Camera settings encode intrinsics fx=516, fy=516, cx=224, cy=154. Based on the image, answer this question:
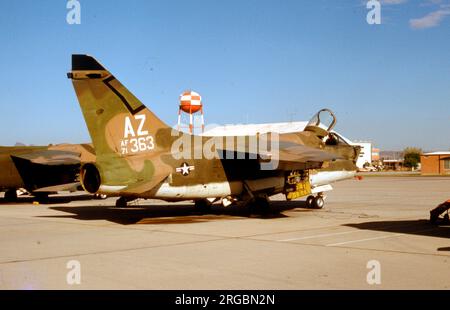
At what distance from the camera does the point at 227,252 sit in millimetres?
9953

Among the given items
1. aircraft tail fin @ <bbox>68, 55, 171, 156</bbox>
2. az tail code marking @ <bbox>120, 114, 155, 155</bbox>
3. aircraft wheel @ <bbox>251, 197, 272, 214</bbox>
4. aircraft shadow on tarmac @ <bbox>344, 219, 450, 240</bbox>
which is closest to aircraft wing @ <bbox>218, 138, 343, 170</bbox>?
aircraft wheel @ <bbox>251, 197, 272, 214</bbox>

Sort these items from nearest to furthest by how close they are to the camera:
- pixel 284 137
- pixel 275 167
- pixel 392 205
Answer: pixel 275 167
pixel 284 137
pixel 392 205

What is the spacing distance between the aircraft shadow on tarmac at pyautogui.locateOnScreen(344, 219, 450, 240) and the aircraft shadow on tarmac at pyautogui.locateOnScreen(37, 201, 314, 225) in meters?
A: 3.75

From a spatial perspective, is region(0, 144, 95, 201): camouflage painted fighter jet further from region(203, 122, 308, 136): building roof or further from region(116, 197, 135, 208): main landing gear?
region(203, 122, 308, 136): building roof

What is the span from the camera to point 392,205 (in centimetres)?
2084

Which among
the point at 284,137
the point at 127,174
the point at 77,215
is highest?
the point at 284,137

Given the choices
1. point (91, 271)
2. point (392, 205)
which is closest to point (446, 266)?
point (91, 271)

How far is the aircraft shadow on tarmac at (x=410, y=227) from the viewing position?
12295 mm

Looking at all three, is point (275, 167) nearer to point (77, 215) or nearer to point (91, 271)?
point (77, 215)

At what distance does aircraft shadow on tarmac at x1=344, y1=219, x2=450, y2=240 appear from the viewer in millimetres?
12295

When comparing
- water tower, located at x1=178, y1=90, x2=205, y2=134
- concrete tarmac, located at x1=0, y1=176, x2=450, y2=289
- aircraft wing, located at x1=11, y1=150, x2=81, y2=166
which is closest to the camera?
concrete tarmac, located at x1=0, y1=176, x2=450, y2=289

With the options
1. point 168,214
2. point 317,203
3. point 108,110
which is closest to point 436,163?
point 317,203

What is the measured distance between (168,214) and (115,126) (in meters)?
4.53
